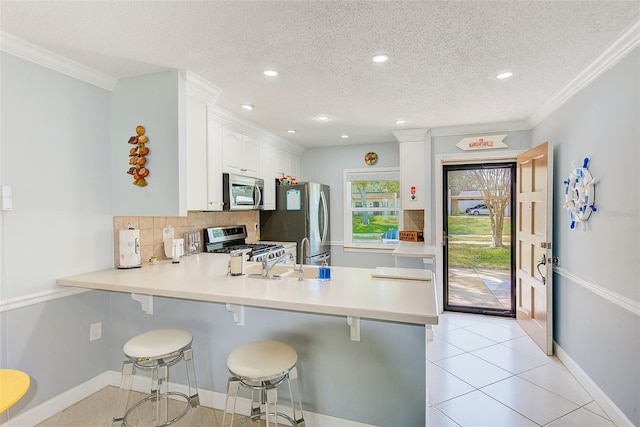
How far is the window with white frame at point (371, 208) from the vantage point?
4.94 metres

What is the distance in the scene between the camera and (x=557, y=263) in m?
3.06

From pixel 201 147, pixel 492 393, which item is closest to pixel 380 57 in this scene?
pixel 201 147

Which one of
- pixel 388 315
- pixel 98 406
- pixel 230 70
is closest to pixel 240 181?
pixel 230 70

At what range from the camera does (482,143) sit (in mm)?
4000

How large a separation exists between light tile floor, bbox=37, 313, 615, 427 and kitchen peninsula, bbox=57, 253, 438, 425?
0.56 m

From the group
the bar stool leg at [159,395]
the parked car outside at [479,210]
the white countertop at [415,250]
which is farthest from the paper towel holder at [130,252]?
the parked car outside at [479,210]

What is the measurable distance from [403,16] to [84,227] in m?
2.57

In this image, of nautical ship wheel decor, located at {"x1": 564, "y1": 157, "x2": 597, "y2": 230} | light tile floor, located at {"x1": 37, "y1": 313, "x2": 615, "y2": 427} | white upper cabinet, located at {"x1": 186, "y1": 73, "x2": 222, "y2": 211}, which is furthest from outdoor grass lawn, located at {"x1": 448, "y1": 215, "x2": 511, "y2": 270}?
white upper cabinet, located at {"x1": 186, "y1": 73, "x2": 222, "y2": 211}

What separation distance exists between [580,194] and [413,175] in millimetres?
1939

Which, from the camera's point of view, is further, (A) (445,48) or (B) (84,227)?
(B) (84,227)

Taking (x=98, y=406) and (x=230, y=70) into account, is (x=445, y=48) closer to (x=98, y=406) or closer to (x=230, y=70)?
(x=230, y=70)

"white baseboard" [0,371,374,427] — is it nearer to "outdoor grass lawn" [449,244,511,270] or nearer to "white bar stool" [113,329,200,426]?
"white bar stool" [113,329,200,426]

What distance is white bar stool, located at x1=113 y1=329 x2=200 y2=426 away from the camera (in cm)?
189

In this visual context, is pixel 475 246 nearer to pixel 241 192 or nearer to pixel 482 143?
pixel 482 143
